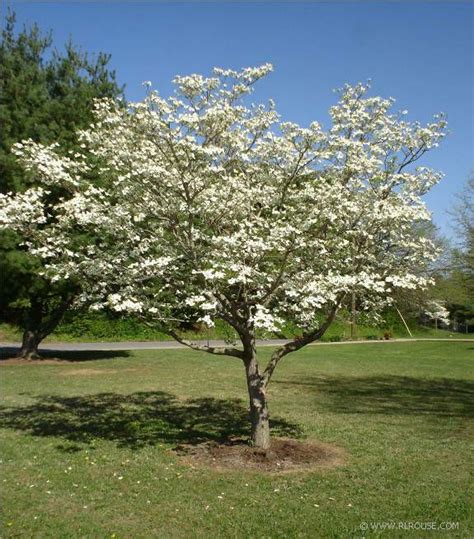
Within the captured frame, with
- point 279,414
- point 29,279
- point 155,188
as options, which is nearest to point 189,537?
point 155,188

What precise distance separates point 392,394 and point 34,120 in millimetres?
16030

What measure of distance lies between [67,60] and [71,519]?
69.2 ft

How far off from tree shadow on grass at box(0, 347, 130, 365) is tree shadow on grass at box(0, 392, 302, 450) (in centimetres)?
976

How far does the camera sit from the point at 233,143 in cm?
885

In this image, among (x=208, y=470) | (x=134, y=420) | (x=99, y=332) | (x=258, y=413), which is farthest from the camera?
(x=99, y=332)

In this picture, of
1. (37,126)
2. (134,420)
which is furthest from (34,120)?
(134,420)

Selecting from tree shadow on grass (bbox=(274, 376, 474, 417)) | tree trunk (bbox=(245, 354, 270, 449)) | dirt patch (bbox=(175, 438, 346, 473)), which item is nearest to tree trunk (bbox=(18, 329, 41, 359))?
tree shadow on grass (bbox=(274, 376, 474, 417))

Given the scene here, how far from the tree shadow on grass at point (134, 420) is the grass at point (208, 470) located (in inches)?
1.6

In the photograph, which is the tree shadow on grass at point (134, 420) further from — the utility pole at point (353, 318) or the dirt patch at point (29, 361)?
the dirt patch at point (29, 361)

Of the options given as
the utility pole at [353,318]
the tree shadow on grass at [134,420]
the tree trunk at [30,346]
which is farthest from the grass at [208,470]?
the tree trunk at [30,346]

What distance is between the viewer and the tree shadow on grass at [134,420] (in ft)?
34.6

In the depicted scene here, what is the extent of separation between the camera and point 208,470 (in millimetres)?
8328

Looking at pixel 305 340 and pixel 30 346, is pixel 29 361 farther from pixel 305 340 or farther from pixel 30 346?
pixel 305 340

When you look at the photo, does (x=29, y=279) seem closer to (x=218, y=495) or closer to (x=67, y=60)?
(x=67, y=60)
